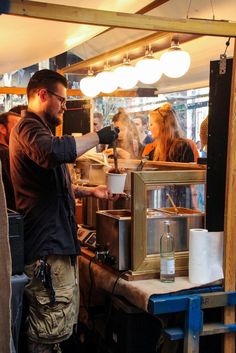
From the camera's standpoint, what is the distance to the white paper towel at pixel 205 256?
2129 mm

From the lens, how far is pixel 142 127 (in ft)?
20.2

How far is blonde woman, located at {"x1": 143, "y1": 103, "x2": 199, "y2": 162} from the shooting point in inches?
155

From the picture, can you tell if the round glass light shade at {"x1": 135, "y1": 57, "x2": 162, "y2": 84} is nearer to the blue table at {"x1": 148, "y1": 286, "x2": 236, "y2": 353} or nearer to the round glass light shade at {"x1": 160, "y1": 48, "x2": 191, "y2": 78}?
the round glass light shade at {"x1": 160, "y1": 48, "x2": 191, "y2": 78}

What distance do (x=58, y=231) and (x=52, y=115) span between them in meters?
0.60

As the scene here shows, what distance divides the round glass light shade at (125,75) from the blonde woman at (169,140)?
1.27ft

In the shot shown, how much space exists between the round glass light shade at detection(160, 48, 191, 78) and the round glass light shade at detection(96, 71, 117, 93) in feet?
2.87

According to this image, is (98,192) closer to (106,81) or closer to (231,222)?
(231,222)

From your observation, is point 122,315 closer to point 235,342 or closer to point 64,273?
point 64,273

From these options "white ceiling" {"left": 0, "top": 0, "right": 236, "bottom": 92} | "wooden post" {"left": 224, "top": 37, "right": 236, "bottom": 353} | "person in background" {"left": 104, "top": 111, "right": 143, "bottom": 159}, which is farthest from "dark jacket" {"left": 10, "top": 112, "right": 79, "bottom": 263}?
"person in background" {"left": 104, "top": 111, "right": 143, "bottom": 159}

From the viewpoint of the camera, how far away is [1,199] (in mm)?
1118

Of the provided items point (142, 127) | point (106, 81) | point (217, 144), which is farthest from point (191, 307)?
point (142, 127)

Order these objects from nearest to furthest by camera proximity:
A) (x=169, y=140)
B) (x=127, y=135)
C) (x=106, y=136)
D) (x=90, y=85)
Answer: (x=106, y=136), (x=169, y=140), (x=90, y=85), (x=127, y=135)

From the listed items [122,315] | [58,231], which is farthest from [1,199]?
[122,315]

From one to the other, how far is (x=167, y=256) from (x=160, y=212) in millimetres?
285
